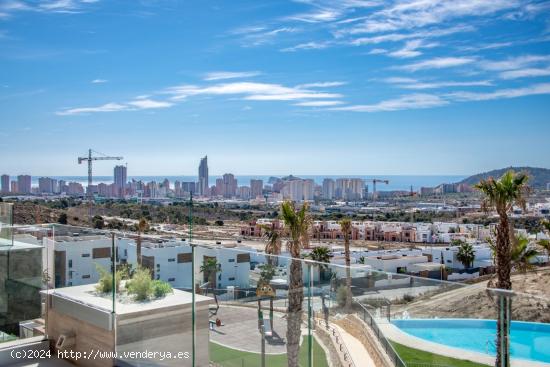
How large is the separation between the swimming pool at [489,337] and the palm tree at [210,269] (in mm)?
1158

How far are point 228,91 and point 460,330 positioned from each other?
83.3 m

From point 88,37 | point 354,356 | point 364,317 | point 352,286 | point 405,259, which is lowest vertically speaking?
point 405,259

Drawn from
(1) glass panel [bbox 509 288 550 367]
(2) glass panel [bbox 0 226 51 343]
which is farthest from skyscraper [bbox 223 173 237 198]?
(1) glass panel [bbox 509 288 550 367]

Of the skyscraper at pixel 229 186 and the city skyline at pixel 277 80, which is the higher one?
the city skyline at pixel 277 80

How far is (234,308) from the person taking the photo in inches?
107

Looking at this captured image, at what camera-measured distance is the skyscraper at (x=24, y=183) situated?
10288cm

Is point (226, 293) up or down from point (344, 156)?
down

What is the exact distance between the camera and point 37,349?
11.1ft

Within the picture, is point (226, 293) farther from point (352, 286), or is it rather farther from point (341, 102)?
point (341, 102)

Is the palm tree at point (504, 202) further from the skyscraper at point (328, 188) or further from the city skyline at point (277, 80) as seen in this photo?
the skyscraper at point (328, 188)

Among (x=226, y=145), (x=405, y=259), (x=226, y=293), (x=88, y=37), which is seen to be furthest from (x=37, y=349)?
(x=226, y=145)

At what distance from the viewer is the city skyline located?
765 inches

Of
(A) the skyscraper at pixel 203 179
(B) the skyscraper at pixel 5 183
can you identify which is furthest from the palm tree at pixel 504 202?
(A) the skyscraper at pixel 203 179

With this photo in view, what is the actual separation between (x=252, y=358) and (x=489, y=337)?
1.16 metres
